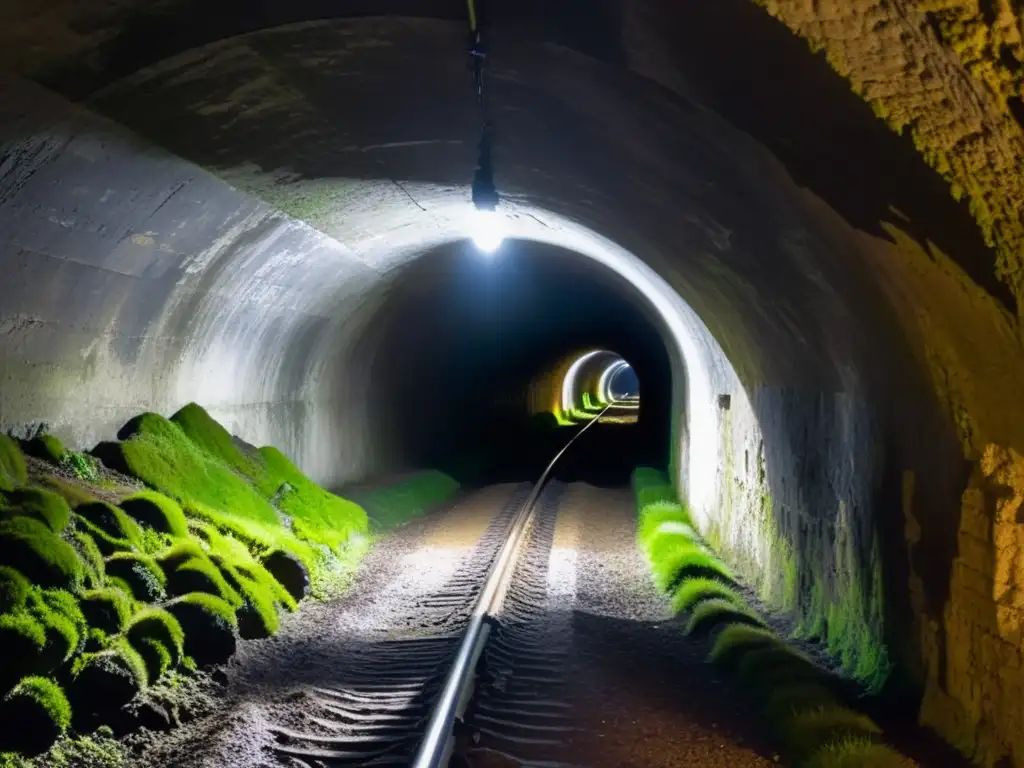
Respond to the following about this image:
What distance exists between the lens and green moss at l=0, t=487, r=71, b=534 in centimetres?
676

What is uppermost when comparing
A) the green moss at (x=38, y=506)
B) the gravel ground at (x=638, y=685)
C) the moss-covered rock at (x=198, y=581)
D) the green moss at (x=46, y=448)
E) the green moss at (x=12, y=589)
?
the green moss at (x=46, y=448)

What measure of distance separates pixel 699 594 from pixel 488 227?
5.61 meters

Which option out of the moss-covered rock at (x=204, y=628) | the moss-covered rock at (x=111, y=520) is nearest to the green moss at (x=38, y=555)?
the moss-covered rock at (x=204, y=628)

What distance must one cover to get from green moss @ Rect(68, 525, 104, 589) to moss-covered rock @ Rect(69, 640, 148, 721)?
84 centimetres

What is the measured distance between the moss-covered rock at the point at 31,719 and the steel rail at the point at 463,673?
190 cm

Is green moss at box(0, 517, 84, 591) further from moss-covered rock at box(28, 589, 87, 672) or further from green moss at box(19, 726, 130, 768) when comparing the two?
green moss at box(19, 726, 130, 768)

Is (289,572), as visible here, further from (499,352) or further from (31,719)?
(499,352)

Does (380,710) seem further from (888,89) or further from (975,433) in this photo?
(888,89)

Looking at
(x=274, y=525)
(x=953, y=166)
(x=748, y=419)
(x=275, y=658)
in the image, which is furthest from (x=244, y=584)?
(x=953, y=166)

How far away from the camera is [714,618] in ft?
26.3

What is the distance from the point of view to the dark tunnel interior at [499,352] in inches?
704

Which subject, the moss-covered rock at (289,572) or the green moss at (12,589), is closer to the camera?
the green moss at (12,589)

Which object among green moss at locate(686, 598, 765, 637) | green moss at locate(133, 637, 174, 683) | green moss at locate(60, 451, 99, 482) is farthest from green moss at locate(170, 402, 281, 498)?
green moss at locate(686, 598, 765, 637)

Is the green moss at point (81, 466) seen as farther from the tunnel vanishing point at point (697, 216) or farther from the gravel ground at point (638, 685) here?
the gravel ground at point (638, 685)
